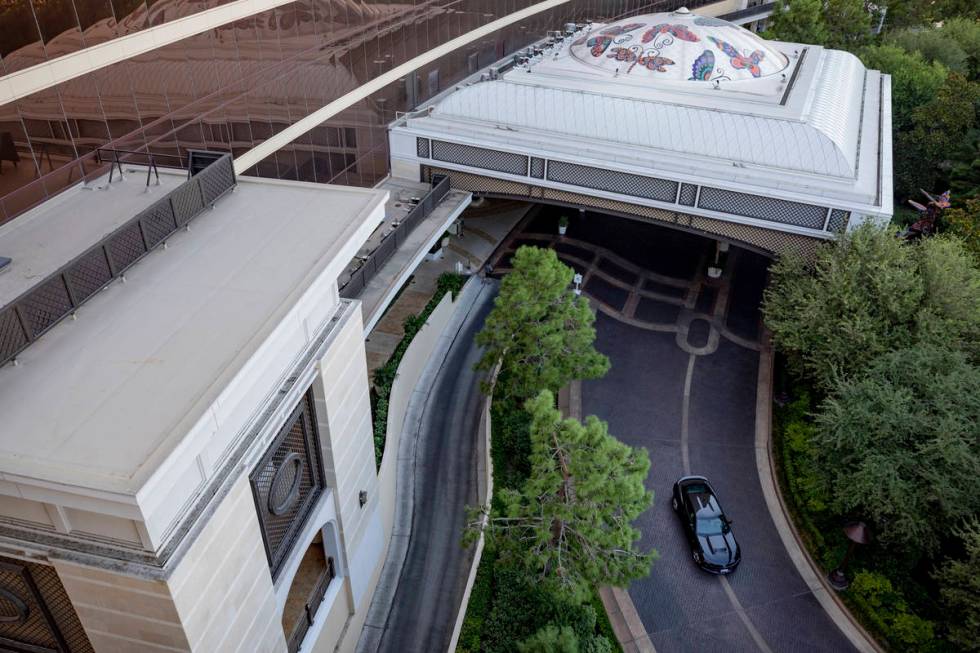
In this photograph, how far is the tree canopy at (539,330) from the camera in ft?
82.9

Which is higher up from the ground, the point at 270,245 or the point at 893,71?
the point at 270,245

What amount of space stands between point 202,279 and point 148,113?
28.2 feet

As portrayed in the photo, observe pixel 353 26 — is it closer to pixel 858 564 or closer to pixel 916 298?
pixel 916 298

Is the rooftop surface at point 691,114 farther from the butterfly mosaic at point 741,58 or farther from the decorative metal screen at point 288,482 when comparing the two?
the decorative metal screen at point 288,482

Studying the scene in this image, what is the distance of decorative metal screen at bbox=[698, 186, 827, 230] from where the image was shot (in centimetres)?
2867

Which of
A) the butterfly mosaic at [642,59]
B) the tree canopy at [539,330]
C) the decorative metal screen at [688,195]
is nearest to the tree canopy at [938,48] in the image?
the butterfly mosaic at [642,59]

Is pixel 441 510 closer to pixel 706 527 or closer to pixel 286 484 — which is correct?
pixel 706 527

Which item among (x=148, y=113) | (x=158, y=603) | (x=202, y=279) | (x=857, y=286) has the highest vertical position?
(x=148, y=113)

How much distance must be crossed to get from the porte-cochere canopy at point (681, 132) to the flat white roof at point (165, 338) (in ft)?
51.4

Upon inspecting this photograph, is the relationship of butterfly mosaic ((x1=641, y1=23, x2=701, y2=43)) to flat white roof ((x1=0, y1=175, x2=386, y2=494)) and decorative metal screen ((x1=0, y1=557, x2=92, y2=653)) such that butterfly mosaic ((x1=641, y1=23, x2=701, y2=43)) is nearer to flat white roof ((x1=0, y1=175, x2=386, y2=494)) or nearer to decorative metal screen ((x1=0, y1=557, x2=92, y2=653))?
flat white roof ((x1=0, y1=175, x2=386, y2=494))

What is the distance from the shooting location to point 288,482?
16.2 metres

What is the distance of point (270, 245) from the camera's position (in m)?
16.5

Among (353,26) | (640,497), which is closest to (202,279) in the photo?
(640,497)

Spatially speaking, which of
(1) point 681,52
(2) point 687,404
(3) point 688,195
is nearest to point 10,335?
(2) point 687,404
